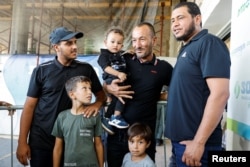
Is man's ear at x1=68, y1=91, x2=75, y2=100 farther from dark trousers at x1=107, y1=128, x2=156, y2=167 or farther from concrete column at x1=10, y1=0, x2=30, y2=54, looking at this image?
concrete column at x1=10, y1=0, x2=30, y2=54

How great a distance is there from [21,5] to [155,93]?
644 centimetres

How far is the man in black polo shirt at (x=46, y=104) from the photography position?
76.7 inches

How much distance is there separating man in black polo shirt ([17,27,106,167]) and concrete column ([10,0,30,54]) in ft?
18.8

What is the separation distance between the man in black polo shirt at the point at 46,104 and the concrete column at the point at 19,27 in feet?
18.8

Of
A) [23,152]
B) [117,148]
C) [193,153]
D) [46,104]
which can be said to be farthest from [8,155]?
[193,153]

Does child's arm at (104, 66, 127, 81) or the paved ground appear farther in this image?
the paved ground

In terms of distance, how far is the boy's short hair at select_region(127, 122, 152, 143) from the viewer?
1.90 metres

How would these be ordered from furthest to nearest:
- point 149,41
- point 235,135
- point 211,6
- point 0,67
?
point 0,67
point 211,6
point 235,135
point 149,41

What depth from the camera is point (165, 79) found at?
6.47 feet

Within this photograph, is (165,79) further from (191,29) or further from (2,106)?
(2,106)

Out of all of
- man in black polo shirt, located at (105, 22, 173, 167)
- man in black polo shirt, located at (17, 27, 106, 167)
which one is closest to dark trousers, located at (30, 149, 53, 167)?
man in black polo shirt, located at (17, 27, 106, 167)

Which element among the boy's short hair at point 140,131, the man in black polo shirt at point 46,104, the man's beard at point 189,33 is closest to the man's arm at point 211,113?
the man's beard at point 189,33

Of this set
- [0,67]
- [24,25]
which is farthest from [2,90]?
[24,25]

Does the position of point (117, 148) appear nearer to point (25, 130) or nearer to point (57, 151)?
point (57, 151)
